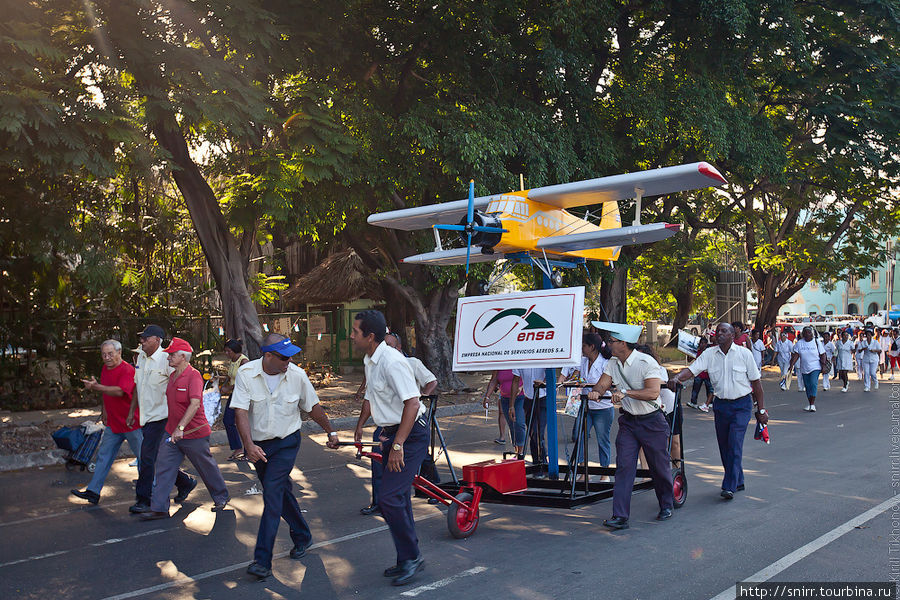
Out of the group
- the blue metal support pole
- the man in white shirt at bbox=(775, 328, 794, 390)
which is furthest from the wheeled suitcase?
the man in white shirt at bbox=(775, 328, 794, 390)

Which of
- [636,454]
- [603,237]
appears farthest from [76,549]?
[603,237]

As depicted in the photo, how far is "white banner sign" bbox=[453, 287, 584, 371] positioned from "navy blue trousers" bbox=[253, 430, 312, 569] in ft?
6.69

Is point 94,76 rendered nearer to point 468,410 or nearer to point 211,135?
point 211,135

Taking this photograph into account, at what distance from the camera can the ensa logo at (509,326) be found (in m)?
7.56

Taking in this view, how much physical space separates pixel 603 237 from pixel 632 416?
204 cm

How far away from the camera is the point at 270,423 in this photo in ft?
20.3

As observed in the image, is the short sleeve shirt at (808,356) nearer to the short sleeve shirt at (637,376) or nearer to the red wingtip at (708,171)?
the red wingtip at (708,171)

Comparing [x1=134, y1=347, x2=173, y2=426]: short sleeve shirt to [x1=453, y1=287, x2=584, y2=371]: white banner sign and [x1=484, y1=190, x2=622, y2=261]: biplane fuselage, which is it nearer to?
[x1=453, y1=287, x2=584, y2=371]: white banner sign

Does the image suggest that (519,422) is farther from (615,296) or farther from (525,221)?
(615,296)

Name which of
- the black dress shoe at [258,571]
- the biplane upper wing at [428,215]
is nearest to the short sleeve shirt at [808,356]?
the biplane upper wing at [428,215]

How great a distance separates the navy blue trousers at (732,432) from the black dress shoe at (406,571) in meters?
3.91

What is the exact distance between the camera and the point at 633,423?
7359mm

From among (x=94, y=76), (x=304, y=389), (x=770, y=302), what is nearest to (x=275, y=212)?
(x=94, y=76)

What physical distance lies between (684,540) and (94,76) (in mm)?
11094
